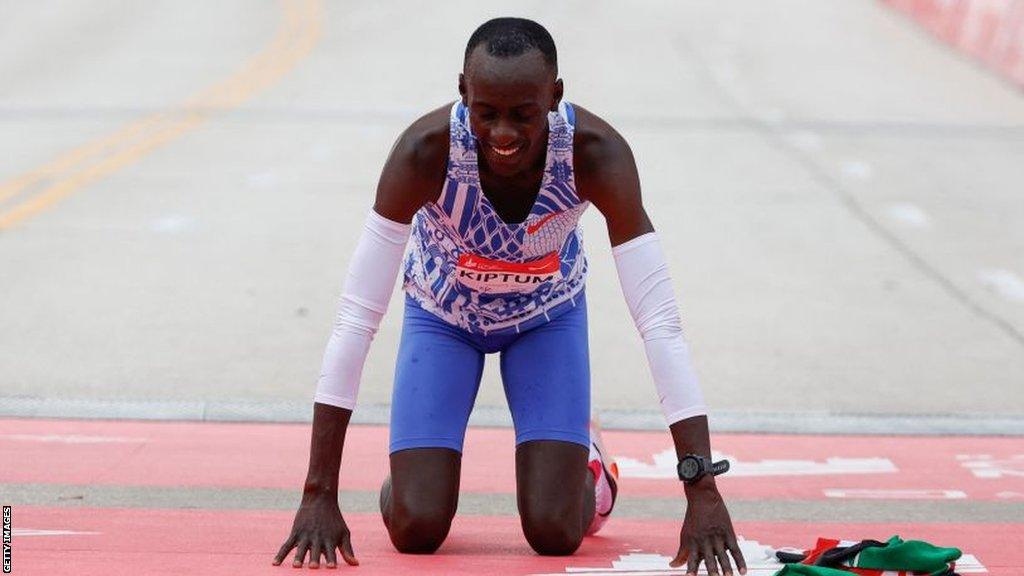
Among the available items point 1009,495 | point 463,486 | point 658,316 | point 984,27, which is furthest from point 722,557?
point 984,27

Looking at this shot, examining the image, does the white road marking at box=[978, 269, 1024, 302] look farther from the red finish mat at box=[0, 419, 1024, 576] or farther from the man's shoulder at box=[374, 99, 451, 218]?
the man's shoulder at box=[374, 99, 451, 218]

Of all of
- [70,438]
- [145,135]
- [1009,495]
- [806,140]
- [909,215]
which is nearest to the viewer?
[1009,495]

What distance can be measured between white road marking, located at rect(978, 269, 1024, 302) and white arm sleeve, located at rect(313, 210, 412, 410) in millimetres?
6823

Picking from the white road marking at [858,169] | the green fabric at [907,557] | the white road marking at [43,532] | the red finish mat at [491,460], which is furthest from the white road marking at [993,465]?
the white road marking at [858,169]

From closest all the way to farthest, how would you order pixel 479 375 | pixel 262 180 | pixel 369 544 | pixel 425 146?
pixel 425 146 < pixel 369 544 < pixel 479 375 < pixel 262 180

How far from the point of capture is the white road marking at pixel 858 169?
14.6 m

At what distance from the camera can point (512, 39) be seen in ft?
15.7

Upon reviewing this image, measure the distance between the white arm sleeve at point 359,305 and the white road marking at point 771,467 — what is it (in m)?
2.40

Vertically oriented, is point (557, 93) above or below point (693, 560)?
above

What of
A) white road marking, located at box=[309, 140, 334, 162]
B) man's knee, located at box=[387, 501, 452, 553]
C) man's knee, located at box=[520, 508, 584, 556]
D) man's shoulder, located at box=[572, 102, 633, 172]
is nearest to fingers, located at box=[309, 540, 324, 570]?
man's knee, located at box=[387, 501, 452, 553]

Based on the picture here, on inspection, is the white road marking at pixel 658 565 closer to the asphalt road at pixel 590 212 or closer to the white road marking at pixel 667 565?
the white road marking at pixel 667 565

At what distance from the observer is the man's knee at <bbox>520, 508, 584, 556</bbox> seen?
536 cm

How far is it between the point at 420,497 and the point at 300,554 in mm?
817

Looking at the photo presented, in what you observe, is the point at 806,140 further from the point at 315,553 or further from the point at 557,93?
the point at 315,553
